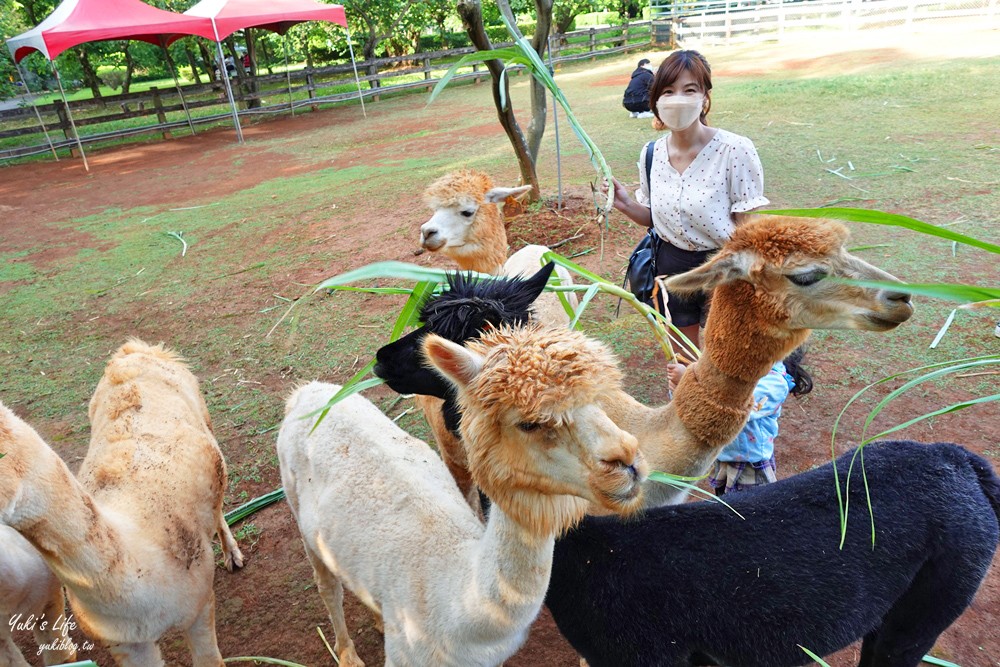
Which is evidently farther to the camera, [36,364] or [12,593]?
[36,364]

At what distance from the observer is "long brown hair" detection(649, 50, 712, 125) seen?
9.92ft

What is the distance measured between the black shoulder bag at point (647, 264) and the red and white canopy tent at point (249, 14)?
16022 millimetres

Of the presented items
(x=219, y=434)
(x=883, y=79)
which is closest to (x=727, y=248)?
(x=219, y=434)

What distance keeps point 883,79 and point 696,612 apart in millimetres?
15871

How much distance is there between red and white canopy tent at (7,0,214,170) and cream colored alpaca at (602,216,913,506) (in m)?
17.7

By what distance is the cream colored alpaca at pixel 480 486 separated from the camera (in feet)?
5.38

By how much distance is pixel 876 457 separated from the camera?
6.86 feet

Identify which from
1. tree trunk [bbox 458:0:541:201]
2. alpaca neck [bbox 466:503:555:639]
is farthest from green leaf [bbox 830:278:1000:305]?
tree trunk [bbox 458:0:541:201]

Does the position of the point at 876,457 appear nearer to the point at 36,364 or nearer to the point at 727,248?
the point at 727,248

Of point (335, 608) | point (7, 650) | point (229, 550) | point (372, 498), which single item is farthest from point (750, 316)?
point (7, 650)

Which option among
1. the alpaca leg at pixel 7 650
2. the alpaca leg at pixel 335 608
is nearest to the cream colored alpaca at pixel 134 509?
the alpaca leg at pixel 7 650

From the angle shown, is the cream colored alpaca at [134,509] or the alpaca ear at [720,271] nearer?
the cream colored alpaca at [134,509]

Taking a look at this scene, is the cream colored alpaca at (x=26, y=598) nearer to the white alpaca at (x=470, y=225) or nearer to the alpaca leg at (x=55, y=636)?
the alpaca leg at (x=55, y=636)

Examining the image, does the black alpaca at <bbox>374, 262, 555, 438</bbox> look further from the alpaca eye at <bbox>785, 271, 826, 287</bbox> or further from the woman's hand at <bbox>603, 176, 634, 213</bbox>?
the woman's hand at <bbox>603, 176, 634, 213</bbox>
